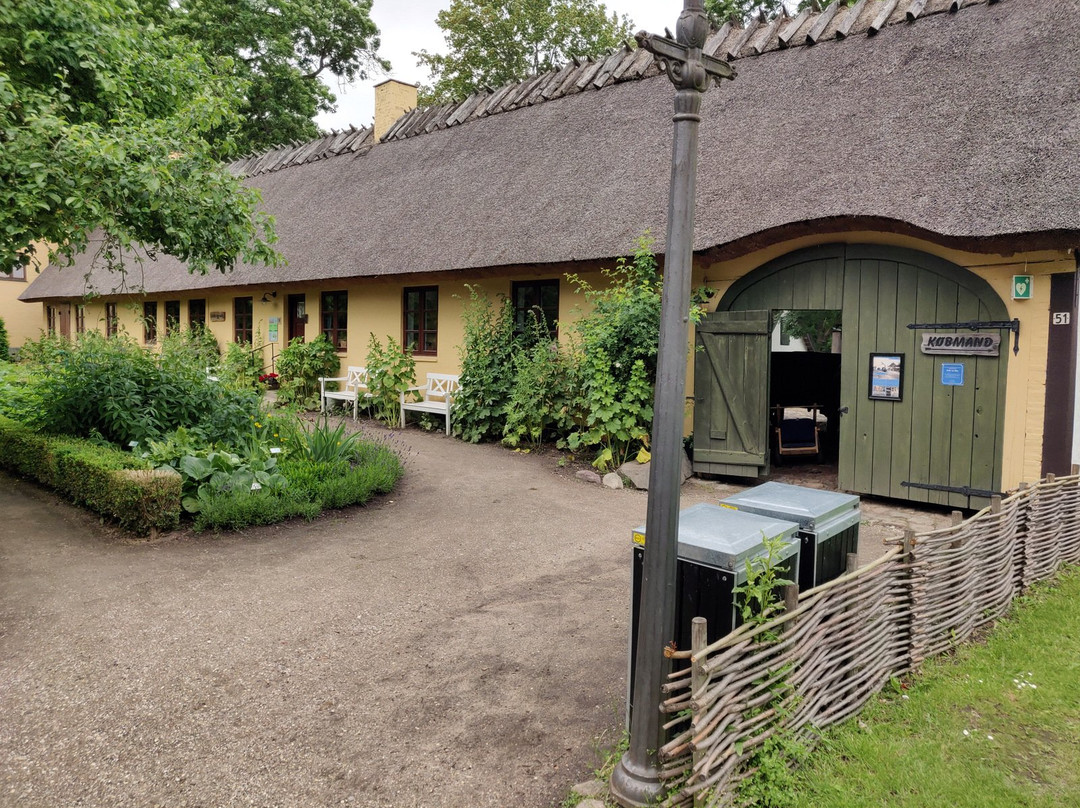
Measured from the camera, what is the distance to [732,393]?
8570mm

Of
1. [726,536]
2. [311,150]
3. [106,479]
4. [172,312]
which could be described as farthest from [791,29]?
[172,312]

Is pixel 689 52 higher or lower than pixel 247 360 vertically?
higher

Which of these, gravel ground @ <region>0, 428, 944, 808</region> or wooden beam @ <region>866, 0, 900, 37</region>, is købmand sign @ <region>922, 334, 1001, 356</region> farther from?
wooden beam @ <region>866, 0, 900, 37</region>

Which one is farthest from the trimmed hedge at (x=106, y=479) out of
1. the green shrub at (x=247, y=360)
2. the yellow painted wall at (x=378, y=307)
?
the green shrub at (x=247, y=360)

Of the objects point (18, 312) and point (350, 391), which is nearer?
point (350, 391)

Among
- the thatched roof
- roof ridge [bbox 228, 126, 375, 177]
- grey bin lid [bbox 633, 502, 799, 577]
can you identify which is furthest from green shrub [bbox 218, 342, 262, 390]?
A: grey bin lid [bbox 633, 502, 799, 577]

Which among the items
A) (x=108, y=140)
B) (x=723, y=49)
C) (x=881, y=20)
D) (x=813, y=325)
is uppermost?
(x=723, y=49)

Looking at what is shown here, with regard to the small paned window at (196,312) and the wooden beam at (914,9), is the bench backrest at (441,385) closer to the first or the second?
the wooden beam at (914,9)

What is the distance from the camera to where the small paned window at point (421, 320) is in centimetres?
1302

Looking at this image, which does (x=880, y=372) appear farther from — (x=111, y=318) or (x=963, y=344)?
(x=111, y=318)

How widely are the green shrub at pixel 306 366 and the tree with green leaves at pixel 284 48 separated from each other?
13.9 meters

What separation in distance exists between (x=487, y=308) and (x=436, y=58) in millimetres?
20054

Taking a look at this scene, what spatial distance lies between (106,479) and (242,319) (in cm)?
1151

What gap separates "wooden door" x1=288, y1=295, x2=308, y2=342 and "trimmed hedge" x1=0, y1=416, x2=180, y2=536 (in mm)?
7942
